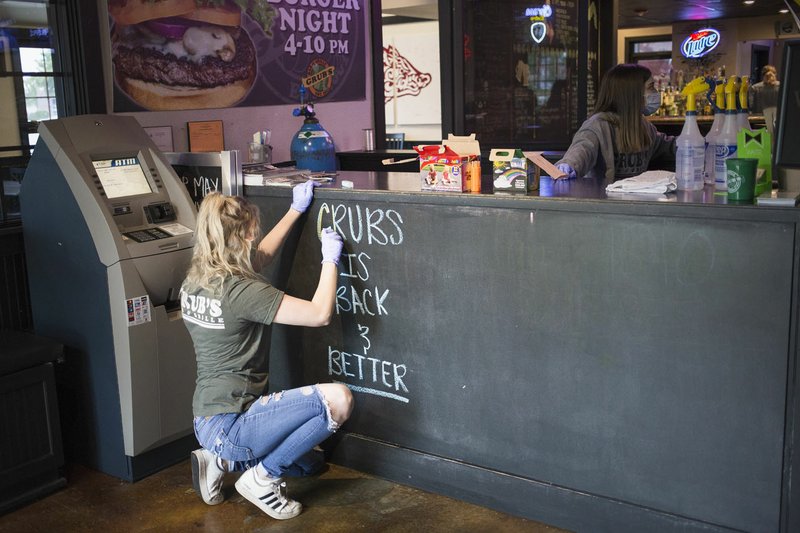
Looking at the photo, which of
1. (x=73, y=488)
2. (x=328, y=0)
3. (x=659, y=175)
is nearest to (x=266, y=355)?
(x=73, y=488)

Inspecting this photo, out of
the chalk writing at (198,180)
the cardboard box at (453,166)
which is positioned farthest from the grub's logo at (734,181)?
the chalk writing at (198,180)

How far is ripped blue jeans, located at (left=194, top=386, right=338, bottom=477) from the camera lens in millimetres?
2916

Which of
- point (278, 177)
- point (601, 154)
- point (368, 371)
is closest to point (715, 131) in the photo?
point (601, 154)

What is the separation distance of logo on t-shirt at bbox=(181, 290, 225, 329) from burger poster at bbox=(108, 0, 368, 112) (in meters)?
1.75

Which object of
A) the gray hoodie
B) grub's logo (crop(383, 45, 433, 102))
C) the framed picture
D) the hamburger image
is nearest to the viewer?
the gray hoodie

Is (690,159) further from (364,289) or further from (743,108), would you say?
(364,289)

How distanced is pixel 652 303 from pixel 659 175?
48 centimetres

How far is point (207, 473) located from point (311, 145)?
8.10 feet

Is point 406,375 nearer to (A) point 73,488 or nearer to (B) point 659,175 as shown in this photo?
(B) point 659,175

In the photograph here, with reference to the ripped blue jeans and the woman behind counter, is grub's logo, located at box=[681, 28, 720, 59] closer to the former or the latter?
the woman behind counter

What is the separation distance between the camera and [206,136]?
471 centimetres

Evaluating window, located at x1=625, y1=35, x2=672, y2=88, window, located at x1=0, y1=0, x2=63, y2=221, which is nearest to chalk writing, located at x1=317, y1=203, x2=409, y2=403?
window, located at x1=0, y1=0, x2=63, y2=221

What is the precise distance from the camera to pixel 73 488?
11.1 ft

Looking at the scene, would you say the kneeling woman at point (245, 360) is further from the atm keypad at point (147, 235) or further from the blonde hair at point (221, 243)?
the atm keypad at point (147, 235)
